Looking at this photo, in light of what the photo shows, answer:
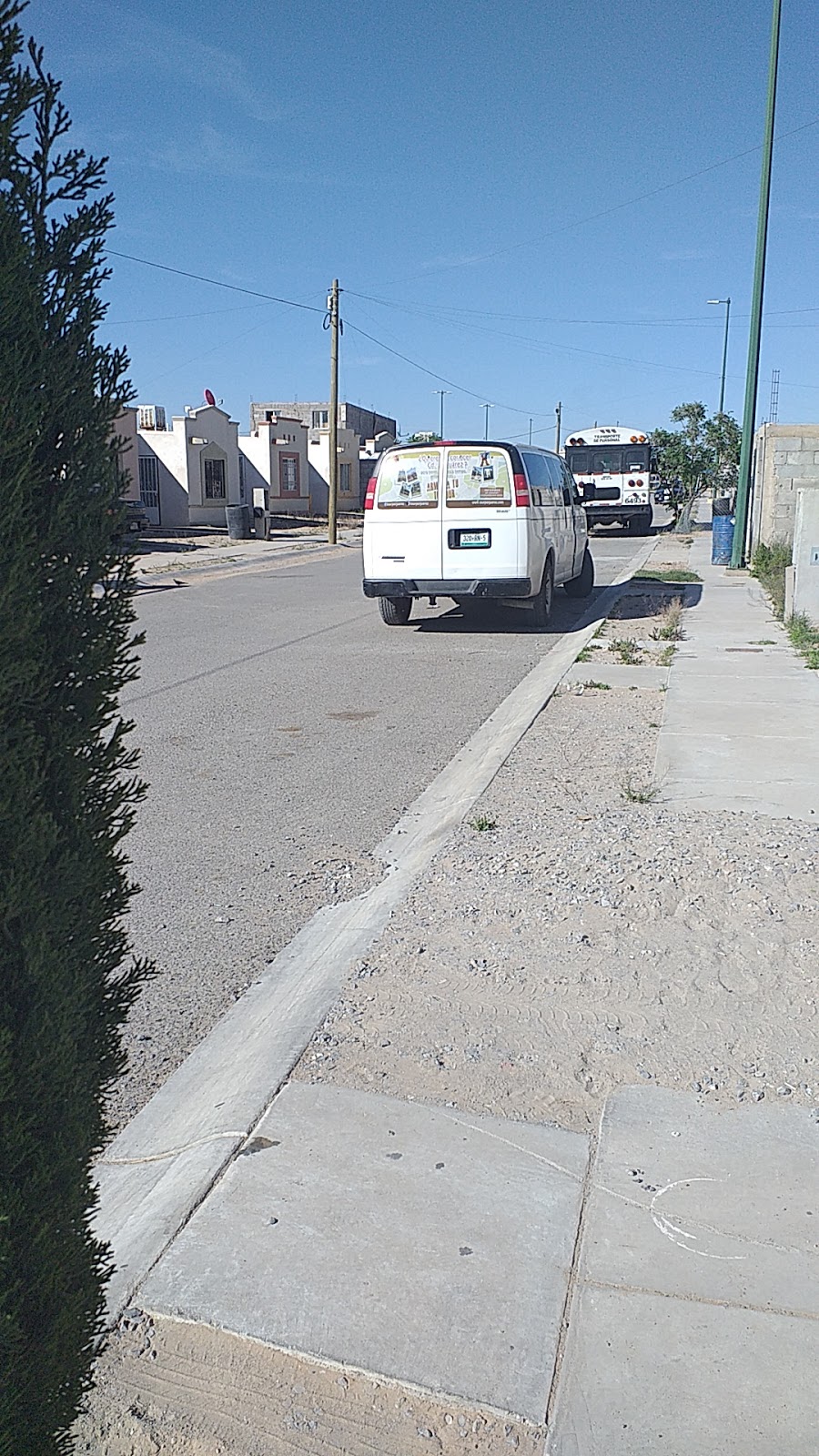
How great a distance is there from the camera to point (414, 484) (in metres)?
13.6

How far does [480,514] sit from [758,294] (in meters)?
10.0

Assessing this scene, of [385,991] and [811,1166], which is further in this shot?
[385,991]

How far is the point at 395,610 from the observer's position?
1496cm

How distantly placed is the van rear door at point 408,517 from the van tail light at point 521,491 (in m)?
0.86

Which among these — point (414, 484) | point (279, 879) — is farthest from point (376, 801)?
point (414, 484)

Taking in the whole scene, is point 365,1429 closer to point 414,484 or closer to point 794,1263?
point 794,1263

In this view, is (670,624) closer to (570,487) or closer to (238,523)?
(570,487)

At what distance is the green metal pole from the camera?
19.5 metres

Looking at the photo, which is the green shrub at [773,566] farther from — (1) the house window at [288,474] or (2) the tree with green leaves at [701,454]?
(1) the house window at [288,474]

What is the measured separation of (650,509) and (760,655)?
2492 centimetres

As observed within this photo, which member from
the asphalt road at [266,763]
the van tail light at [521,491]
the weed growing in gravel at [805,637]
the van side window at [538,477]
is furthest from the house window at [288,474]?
the weed growing in gravel at [805,637]

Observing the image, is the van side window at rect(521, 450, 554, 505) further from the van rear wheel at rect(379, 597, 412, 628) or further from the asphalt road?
the van rear wheel at rect(379, 597, 412, 628)

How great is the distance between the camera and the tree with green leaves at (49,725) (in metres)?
1.70

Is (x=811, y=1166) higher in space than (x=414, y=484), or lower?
lower
